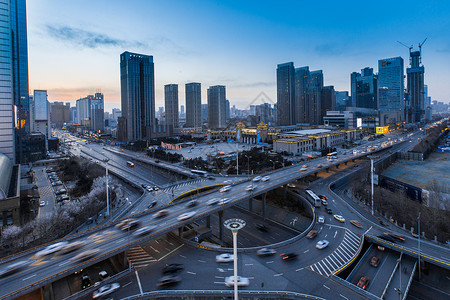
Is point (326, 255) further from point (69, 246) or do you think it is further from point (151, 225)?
point (69, 246)

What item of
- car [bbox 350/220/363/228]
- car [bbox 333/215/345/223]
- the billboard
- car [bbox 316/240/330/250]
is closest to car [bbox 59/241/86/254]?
car [bbox 316/240/330/250]

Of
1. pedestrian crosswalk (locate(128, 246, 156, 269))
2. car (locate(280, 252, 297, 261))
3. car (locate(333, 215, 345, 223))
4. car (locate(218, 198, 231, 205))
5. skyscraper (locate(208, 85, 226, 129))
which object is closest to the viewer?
pedestrian crosswalk (locate(128, 246, 156, 269))

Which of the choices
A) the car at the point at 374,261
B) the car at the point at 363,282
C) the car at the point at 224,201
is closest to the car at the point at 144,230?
the car at the point at 224,201

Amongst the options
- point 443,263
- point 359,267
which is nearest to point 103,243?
point 359,267

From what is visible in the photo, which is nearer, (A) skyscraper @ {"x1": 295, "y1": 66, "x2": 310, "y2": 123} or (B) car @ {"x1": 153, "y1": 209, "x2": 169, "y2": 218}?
(B) car @ {"x1": 153, "y1": 209, "x2": 169, "y2": 218}

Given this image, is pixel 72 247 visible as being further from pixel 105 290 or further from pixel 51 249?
pixel 105 290

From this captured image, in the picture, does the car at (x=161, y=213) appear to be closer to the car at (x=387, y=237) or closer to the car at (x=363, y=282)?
the car at (x=363, y=282)

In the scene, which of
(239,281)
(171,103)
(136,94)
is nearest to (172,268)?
(239,281)

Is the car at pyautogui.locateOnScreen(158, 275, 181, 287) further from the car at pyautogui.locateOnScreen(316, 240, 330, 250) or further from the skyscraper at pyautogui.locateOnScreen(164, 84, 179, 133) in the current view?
the skyscraper at pyautogui.locateOnScreen(164, 84, 179, 133)
